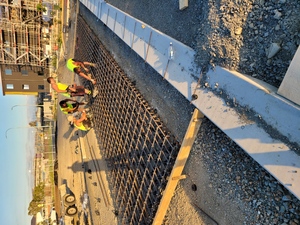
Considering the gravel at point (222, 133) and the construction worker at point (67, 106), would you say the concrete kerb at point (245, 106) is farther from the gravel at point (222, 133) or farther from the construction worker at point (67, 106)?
the construction worker at point (67, 106)

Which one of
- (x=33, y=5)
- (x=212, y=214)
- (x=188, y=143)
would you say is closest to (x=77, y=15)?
(x=33, y=5)

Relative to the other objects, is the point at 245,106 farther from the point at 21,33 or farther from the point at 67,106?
the point at 21,33

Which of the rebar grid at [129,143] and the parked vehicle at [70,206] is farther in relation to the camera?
the parked vehicle at [70,206]

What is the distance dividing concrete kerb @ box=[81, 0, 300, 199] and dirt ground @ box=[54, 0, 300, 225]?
0.22 m

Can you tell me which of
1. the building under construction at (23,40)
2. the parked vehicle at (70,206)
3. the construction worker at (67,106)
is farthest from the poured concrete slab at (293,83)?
the building under construction at (23,40)

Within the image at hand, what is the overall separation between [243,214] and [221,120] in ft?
2.95

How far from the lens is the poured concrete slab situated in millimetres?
1820

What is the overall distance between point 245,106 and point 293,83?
17.3 inches

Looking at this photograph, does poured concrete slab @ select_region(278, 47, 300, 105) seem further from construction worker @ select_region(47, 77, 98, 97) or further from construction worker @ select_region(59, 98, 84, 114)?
construction worker @ select_region(59, 98, 84, 114)

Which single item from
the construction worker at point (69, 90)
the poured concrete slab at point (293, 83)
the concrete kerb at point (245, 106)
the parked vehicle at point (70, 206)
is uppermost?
the poured concrete slab at point (293, 83)

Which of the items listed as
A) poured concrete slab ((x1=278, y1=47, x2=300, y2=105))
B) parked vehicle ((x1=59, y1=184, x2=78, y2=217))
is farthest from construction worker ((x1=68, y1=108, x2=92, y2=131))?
poured concrete slab ((x1=278, y1=47, x2=300, y2=105))

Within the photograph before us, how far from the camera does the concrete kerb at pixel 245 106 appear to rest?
6.08 ft

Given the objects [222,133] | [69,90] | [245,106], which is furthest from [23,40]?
[245,106]

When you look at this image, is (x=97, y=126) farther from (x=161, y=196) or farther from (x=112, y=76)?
(x=161, y=196)
